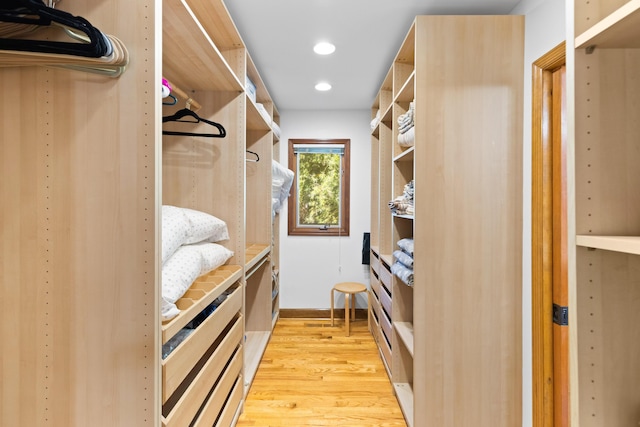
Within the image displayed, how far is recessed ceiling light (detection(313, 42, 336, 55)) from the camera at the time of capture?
2096 millimetres

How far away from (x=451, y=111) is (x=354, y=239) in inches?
85.5

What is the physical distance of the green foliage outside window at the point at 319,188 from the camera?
359cm

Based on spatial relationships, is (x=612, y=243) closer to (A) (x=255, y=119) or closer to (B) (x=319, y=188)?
(A) (x=255, y=119)

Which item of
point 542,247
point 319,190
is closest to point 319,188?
point 319,190

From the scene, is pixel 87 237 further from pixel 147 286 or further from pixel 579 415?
pixel 579 415

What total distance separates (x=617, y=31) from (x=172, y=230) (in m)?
1.42

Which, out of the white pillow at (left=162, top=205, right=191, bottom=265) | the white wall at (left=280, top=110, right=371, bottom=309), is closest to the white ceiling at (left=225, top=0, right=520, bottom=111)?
the white wall at (left=280, top=110, right=371, bottom=309)

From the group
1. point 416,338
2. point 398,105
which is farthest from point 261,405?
point 398,105

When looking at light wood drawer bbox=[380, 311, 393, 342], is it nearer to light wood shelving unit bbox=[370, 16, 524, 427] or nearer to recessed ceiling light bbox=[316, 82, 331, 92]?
light wood shelving unit bbox=[370, 16, 524, 427]

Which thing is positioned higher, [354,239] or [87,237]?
[87,237]

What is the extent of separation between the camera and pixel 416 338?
159cm

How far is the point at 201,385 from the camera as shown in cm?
124

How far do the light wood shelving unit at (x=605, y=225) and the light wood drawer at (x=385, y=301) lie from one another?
5.36ft

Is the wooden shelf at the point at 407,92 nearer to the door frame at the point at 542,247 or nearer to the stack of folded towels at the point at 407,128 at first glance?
the stack of folded towels at the point at 407,128
